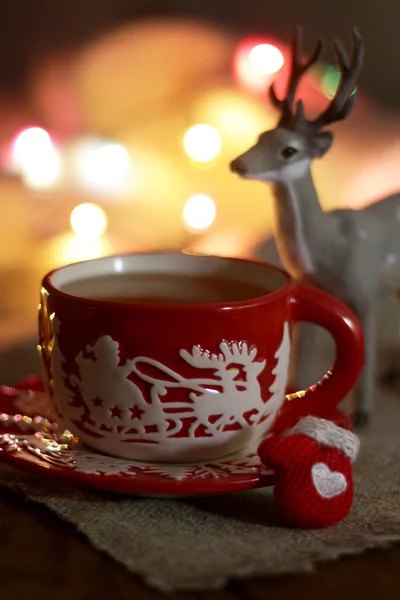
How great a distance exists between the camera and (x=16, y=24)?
0.75 meters

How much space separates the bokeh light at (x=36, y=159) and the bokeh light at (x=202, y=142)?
0.49ft

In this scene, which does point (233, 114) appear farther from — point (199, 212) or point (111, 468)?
point (111, 468)

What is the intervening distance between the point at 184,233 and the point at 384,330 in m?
0.25

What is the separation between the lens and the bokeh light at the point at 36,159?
0.80 meters

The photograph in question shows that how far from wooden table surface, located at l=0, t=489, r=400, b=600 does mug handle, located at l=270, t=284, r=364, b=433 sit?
0.11 meters

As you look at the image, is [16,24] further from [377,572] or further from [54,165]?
[377,572]

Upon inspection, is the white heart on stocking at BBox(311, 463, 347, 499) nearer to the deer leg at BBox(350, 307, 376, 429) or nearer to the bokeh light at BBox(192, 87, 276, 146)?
the deer leg at BBox(350, 307, 376, 429)

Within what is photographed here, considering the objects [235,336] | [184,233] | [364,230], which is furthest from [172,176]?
[235,336]

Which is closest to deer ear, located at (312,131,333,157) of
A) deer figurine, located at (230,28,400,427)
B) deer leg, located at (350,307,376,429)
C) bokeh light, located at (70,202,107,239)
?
deer figurine, located at (230,28,400,427)

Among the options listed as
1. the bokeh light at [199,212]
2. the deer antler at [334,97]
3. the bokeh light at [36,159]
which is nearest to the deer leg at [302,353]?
the deer antler at [334,97]

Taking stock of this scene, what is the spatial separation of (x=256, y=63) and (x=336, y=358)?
17.6 inches

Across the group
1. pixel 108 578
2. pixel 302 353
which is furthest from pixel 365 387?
pixel 108 578

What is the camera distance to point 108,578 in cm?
31

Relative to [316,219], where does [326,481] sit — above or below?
below
